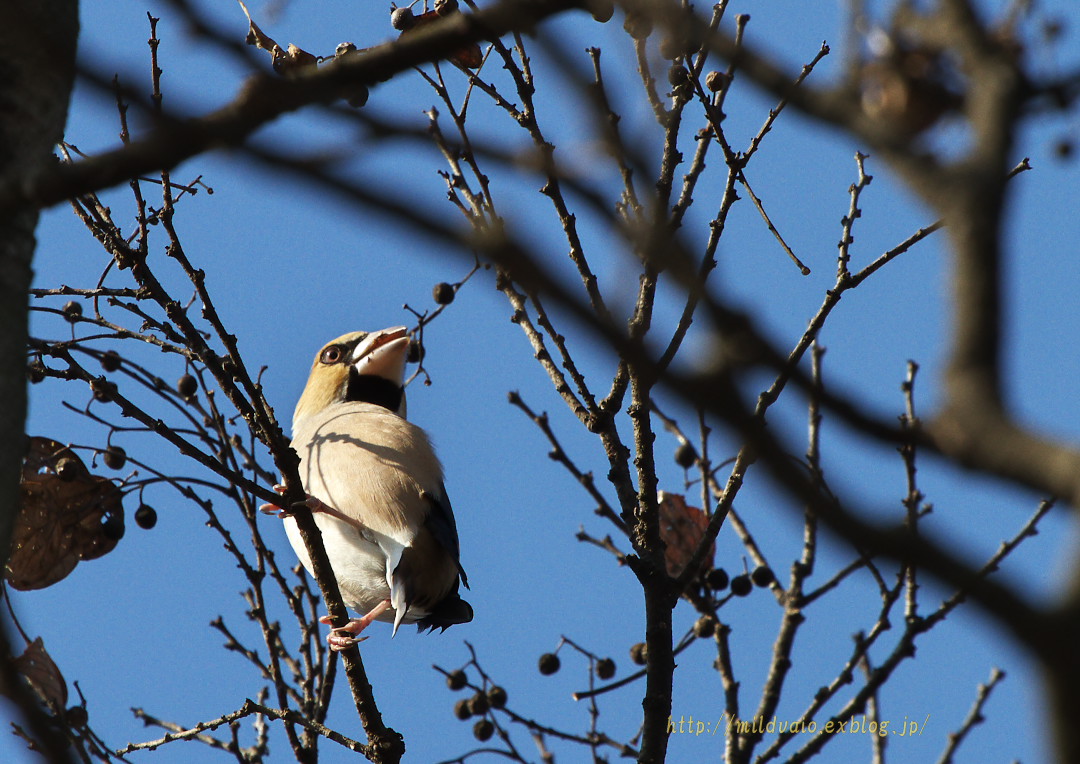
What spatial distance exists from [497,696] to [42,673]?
1853 millimetres

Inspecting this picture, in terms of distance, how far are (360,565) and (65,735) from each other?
1.97m

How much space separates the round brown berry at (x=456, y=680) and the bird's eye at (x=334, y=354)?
2579 millimetres

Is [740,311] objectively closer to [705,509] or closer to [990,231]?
[990,231]

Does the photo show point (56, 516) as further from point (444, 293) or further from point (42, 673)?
point (444, 293)

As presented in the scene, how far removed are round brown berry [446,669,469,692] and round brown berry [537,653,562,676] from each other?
25.3 inches

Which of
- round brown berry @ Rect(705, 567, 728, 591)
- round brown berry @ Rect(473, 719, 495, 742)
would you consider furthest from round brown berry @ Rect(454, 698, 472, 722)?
round brown berry @ Rect(705, 567, 728, 591)

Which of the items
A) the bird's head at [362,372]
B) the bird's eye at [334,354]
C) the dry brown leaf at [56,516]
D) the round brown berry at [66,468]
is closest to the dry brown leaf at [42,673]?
the dry brown leaf at [56,516]

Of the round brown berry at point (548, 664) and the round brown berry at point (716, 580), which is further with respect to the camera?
the round brown berry at point (548, 664)

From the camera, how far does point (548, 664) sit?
214 inches

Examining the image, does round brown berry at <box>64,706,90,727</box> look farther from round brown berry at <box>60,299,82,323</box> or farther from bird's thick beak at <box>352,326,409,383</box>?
bird's thick beak at <box>352,326,409,383</box>

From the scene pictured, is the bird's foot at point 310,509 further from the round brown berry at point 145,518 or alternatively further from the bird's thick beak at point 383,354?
the bird's thick beak at point 383,354

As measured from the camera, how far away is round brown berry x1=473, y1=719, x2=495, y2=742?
4.97m

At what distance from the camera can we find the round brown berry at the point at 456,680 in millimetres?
4820

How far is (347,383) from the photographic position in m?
6.80
